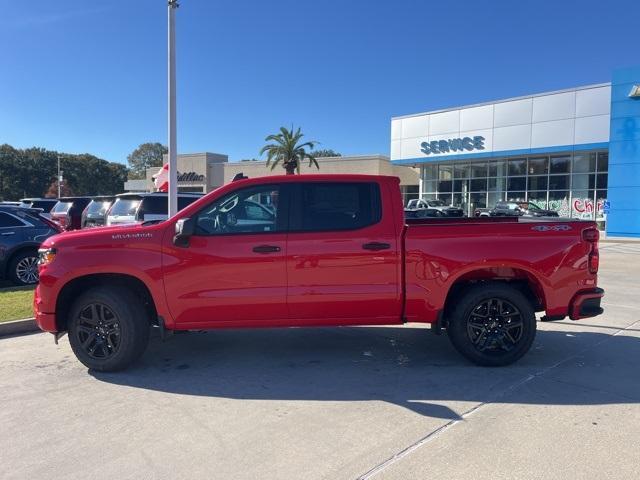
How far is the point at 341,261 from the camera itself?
16.7ft

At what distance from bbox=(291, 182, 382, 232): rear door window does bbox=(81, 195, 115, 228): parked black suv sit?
849 centimetres

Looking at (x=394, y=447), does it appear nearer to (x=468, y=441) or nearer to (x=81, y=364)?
(x=468, y=441)

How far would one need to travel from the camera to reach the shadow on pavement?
4.64 meters

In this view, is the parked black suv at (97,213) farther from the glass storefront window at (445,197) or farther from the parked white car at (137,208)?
the glass storefront window at (445,197)

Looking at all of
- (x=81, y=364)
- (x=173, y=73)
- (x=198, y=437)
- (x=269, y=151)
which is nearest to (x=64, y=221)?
(x=173, y=73)

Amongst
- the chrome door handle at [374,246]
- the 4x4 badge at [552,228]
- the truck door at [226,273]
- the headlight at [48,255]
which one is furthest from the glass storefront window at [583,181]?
the headlight at [48,255]

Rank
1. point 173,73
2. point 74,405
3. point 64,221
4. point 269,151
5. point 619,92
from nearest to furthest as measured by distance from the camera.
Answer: point 74,405
point 173,73
point 64,221
point 619,92
point 269,151

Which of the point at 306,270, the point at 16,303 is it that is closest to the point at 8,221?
the point at 16,303

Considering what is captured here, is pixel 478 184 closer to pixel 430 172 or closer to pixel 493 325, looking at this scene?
pixel 430 172

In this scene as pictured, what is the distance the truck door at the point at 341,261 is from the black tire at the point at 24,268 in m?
7.42

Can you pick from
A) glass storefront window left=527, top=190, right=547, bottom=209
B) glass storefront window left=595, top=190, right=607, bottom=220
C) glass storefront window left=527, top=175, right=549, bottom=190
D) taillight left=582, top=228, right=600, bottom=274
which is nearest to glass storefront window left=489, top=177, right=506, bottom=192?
glass storefront window left=527, top=175, right=549, bottom=190

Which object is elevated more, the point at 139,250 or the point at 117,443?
the point at 139,250

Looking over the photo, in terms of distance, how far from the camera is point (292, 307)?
5125mm

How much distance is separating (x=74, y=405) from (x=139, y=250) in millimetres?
1456
